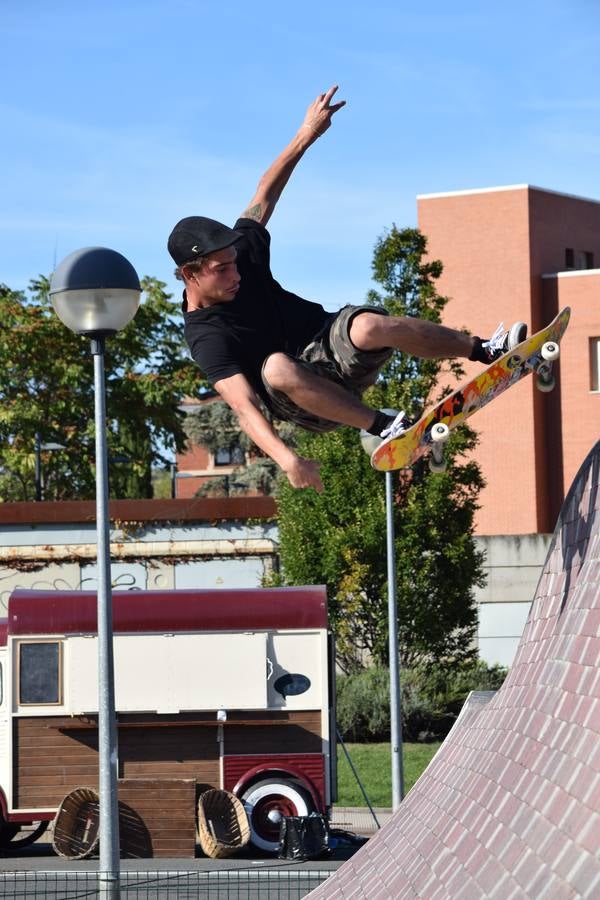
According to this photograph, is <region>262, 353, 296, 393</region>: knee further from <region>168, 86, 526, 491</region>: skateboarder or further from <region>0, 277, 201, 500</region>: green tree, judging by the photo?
<region>0, 277, 201, 500</region>: green tree

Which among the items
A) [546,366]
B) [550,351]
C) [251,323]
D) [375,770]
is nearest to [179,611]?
[375,770]

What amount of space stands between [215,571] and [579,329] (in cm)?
1551

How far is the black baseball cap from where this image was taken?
6.93 metres

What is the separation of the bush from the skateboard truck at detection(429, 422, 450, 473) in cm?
1884

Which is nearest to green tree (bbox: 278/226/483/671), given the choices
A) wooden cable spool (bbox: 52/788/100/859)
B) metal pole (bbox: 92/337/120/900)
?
wooden cable spool (bbox: 52/788/100/859)

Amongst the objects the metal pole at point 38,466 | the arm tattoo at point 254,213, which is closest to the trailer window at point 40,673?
the arm tattoo at point 254,213

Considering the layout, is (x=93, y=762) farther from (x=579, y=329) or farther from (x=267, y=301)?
(x=579, y=329)

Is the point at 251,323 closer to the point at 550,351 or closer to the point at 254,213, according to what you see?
the point at 254,213

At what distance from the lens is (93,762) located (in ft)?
60.9

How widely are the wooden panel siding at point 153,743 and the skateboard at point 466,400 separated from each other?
36.2 feet

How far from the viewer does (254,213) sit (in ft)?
25.4

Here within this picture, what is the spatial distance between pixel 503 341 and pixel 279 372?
1.79 m

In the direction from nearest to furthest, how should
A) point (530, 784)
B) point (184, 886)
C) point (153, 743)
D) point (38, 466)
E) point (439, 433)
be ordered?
point (530, 784) → point (439, 433) → point (184, 886) → point (153, 743) → point (38, 466)

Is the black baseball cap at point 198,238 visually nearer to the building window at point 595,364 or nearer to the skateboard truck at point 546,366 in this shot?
the skateboard truck at point 546,366
